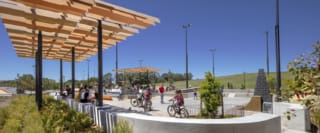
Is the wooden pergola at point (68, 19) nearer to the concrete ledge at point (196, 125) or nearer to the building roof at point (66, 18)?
the building roof at point (66, 18)

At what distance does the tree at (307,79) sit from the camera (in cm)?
211

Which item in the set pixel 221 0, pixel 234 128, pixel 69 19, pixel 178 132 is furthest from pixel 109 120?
pixel 221 0

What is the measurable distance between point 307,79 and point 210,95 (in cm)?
777

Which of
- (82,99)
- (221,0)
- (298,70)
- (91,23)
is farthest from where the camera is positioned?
(221,0)

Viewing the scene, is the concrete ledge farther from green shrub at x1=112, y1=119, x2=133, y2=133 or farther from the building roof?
the building roof

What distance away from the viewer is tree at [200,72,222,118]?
973 centimetres

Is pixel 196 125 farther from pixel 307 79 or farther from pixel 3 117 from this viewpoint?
pixel 3 117

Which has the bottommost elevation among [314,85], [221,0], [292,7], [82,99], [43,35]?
[82,99]

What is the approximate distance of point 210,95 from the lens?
32.2 ft

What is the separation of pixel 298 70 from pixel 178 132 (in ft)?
10.1

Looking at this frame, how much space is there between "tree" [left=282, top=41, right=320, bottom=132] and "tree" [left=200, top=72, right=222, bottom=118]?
7492 mm

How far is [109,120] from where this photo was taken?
623 cm

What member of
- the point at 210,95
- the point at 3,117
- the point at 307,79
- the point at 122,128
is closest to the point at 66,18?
the point at 122,128

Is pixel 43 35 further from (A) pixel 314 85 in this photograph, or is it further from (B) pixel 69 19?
(A) pixel 314 85
